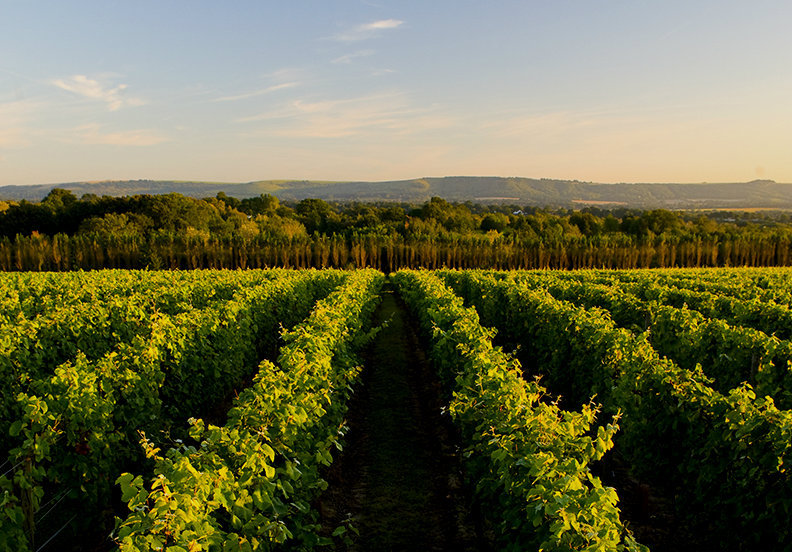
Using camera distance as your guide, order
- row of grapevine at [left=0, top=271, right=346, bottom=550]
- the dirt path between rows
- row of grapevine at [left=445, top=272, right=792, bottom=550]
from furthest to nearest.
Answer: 1. the dirt path between rows
2. row of grapevine at [left=0, top=271, right=346, bottom=550]
3. row of grapevine at [left=445, top=272, right=792, bottom=550]

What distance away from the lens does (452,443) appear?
881 cm

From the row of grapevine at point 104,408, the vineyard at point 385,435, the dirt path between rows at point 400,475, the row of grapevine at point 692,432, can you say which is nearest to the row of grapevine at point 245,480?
the vineyard at point 385,435

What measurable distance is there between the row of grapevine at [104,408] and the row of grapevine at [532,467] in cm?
384

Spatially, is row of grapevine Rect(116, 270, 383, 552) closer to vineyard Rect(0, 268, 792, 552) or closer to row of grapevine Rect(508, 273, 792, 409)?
vineyard Rect(0, 268, 792, 552)

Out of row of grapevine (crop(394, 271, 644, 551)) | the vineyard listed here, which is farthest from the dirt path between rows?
row of grapevine (crop(394, 271, 644, 551))

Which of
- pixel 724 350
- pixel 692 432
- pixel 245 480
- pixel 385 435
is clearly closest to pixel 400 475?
pixel 385 435

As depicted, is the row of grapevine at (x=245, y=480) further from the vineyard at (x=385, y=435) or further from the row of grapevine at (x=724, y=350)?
the row of grapevine at (x=724, y=350)

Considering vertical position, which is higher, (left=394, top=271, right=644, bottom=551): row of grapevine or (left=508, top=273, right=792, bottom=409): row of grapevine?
(left=394, top=271, right=644, bottom=551): row of grapevine

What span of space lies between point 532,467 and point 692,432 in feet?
9.93

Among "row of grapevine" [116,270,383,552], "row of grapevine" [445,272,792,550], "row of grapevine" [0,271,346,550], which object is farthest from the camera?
"row of grapevine" [0,271,346,550]

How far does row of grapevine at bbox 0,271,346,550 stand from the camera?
17.2 feet

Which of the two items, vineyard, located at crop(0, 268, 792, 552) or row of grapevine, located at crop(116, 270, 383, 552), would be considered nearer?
row of grapevine, located at crop(116, 270, 383, 552)

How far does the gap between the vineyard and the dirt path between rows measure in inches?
1.8

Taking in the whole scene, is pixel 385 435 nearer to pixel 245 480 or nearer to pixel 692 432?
pixel 692 432
